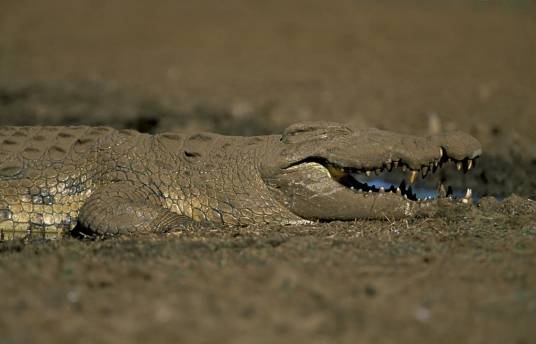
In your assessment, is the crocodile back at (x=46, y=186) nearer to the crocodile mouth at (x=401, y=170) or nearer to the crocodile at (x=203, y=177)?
the crocodile at (x=203, y=177)

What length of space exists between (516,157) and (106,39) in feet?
39.5

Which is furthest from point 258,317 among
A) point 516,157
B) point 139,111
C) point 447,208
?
point 139,111

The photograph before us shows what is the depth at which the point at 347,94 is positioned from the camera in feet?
44.9

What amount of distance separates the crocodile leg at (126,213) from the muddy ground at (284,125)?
0.28 m

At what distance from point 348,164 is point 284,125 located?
5098 mm

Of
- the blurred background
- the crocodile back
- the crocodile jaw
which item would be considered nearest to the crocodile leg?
the crocodile back

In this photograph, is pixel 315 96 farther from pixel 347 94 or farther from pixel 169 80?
pixel 169 80

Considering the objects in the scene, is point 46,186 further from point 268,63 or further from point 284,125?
point 268,63

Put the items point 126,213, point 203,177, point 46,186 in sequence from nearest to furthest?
point 126,213, point 203,177, point 46,186

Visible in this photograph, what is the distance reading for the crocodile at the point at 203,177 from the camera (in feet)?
20.3

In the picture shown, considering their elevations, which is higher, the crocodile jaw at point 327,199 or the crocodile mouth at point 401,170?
the crocodile mouth at point 401,170

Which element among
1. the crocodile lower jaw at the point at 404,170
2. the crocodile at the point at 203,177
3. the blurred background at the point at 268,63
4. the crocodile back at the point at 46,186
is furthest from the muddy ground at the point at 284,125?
the crocodile back at the point at 46,186

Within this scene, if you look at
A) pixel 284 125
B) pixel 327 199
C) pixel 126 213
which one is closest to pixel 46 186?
pixel 126 213

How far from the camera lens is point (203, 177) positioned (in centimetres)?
652
